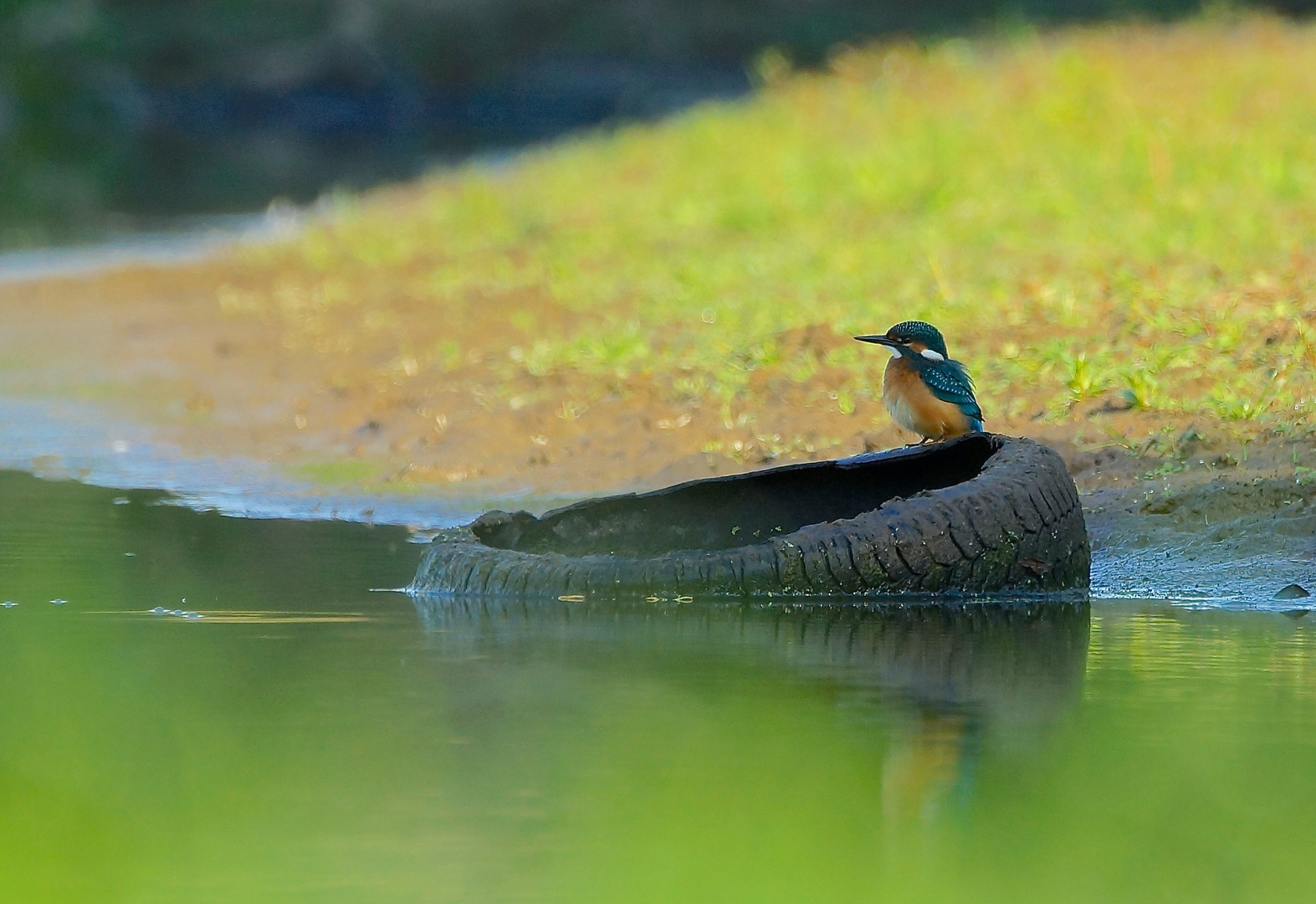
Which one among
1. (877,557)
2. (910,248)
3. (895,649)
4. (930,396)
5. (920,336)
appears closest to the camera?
(895,649)

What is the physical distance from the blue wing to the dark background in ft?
83.2

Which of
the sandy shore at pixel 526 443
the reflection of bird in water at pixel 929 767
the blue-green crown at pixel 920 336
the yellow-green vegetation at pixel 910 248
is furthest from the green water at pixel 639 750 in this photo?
the yellow-green vegetation at pixel 910 248

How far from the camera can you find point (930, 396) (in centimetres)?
673

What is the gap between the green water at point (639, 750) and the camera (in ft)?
12.2

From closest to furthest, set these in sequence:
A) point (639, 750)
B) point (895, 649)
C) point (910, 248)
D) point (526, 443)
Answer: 1. point (639, 750)
2. point (895, 649)
3. point (526, 443)
4. point (910, 248)

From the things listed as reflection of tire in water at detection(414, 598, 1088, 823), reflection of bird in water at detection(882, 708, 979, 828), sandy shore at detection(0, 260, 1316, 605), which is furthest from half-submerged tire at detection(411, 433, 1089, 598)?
reflection of bird in water at detection(882, 708, 979, 828)

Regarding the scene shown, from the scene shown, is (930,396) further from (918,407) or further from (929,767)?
(929,767)

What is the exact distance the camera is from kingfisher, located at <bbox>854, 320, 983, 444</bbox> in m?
6.73

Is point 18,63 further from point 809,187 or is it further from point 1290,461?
point 1290,461

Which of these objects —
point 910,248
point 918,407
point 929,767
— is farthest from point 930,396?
point 910,248

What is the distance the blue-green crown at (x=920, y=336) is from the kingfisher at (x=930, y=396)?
0.03 m

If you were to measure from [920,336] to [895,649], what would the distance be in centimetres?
173

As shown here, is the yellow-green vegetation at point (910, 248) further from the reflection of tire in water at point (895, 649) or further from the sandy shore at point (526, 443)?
the reflection of tire in water at point (895, 649)

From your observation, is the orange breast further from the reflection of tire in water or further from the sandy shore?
the reflection of tire in water
